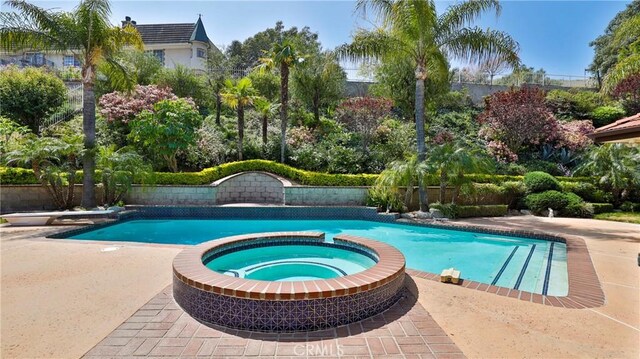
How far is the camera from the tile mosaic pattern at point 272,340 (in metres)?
3.21

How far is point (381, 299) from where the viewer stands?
4.24m

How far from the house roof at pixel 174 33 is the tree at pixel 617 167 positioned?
1274 inches

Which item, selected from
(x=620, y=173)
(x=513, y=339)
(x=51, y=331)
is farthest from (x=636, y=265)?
(x=620, y=173)

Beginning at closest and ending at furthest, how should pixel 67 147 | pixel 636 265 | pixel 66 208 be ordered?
pixel 636 265, pixel 67 147, pixel 66 208

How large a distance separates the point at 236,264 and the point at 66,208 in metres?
9.40

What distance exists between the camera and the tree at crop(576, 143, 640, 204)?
46.4 feet

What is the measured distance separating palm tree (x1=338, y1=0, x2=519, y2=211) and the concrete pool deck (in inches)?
315

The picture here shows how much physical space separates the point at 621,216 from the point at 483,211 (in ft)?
16.2

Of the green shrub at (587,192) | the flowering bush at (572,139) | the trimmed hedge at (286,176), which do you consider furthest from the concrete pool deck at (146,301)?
the flowering bush at (572,139)

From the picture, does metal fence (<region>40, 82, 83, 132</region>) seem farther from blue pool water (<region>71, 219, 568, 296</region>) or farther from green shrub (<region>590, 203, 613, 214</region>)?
green shrub (<region>590, 203, 613, 214</region>)

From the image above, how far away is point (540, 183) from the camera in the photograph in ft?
45.7

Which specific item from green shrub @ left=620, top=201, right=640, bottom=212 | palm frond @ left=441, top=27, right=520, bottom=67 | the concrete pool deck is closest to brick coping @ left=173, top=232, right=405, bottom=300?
the concrete pool deck

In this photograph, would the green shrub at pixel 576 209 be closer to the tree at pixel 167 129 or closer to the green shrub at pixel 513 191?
the green shrub at pixel 513 191

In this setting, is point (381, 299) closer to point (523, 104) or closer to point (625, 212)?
point (625, 212)
